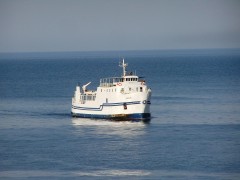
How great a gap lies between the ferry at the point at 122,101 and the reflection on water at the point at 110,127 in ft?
4.66

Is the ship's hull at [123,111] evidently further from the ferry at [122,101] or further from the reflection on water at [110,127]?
the reflection on water at [110,127]

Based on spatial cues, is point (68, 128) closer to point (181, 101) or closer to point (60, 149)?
point (60, 149)

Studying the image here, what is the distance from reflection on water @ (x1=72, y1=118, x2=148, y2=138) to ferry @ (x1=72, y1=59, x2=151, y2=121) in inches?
55.9

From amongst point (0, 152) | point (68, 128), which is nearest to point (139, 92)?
point (68, 128)

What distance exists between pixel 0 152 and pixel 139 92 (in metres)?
29.1

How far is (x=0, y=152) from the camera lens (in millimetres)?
94188

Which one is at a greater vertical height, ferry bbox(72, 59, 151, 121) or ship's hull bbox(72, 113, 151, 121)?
ferry bbox(72, 59, 151, 121)

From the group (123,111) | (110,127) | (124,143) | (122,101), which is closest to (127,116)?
(123,111)

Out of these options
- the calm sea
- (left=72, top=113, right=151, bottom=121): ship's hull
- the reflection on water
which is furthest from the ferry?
the calm sea

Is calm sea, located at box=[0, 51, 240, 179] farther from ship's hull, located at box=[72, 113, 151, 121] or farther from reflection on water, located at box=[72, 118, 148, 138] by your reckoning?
ship's hull, located at box=[72, 113, 151, 121]

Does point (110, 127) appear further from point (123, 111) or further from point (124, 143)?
point (124, 143)

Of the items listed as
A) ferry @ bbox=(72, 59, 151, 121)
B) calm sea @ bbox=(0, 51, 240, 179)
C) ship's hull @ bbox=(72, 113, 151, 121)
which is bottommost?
calm sea @ bbox=(0, 51, 240, 179)

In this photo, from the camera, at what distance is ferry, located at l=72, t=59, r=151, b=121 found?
387ft

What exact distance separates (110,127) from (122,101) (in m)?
6.43
